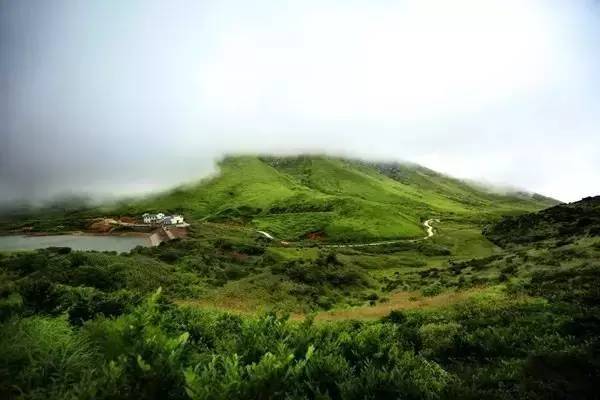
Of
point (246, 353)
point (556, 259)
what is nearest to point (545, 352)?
point (246, 353)

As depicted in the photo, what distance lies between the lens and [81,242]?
112 meters

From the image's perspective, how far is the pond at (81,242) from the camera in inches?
4183

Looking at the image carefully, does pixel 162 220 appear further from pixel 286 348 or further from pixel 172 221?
pixel 286 348

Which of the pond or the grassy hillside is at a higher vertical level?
the grassy hillside

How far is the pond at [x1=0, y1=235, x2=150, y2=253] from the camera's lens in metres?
106

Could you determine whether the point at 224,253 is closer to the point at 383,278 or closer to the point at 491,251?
the point at 383,278

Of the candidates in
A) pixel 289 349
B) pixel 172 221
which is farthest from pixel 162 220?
pixel 289 349

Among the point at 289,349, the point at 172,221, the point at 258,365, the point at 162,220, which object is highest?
the point at 258,365

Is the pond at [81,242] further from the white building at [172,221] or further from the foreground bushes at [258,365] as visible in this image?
the foreground bushes at [258,365]

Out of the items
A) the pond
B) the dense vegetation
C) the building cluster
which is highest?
the dense vegetation

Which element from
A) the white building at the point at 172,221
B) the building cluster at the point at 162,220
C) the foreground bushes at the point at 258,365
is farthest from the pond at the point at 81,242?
the foreground bushes at the point at 258,365

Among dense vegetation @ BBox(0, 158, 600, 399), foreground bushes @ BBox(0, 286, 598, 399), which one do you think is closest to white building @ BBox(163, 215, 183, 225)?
dense vegetation @ BBox(0, 158, 600, 399)

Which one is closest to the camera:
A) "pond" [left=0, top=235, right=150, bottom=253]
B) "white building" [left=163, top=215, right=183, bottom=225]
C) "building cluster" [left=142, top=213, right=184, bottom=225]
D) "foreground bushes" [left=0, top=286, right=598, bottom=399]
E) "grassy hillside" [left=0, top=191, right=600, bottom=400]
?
"foreground bushes" [left=0, top=286, right=598, bottom=399]

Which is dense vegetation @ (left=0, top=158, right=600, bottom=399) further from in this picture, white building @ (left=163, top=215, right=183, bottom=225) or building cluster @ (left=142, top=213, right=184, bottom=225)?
building cluster @ (left=142, top=213, right=184, bottom=225)
